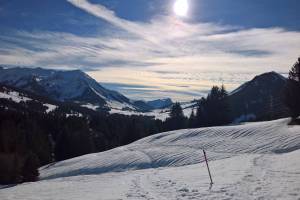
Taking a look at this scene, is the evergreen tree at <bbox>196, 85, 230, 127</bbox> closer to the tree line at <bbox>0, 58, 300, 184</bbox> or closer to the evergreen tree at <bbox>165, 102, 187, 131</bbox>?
the tree line at <bbox>0, 58, 300, 184</bbox>

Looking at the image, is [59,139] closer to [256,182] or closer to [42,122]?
[42,122]

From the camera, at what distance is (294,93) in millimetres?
55906

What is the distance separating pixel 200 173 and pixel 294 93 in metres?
34.1

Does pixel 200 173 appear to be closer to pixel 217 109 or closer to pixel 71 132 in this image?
pixel 217 109

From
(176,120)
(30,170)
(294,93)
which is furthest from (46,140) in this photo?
(294,93)

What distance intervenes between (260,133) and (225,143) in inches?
180

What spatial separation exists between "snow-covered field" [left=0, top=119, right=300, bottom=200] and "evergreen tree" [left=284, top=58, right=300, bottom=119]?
5.31 m

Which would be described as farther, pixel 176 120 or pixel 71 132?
pixel 176 120

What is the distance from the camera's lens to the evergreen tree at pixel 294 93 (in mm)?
55312

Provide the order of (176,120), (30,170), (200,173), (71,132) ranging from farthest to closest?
(176,120)
(71,132)
(30,170)
(200,173)

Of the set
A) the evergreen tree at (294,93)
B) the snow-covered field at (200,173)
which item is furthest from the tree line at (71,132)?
the snow-covered field at (200,173)

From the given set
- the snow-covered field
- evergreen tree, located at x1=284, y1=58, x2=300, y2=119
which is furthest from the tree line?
the snow-covered field

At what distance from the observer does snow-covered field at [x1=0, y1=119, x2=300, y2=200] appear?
63.0 feet

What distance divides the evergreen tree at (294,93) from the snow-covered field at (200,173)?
531cm
